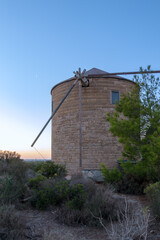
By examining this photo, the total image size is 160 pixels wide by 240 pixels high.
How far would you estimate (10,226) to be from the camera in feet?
15.8

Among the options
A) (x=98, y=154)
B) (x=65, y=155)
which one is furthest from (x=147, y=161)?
(x=65, y=155)

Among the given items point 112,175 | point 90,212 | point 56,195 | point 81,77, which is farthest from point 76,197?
point 81,77

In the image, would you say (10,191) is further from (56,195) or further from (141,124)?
(141,124)

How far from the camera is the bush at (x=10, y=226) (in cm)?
448

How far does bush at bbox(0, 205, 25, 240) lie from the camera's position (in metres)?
4.48

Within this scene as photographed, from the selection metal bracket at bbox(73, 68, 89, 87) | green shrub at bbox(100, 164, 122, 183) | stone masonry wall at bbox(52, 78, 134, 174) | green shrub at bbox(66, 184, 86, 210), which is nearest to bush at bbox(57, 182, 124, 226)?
green shrub at bbox(66, 184, 86, 210)

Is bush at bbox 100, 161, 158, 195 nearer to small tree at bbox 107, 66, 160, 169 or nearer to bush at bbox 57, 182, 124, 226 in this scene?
small tree at bbox 107, 66, 160, 169

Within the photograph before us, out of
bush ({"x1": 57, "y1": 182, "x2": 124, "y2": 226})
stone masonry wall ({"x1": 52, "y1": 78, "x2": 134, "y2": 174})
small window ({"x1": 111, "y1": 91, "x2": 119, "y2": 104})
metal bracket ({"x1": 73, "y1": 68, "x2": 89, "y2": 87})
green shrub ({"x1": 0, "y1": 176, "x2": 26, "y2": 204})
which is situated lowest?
bush ({"x1": 57, "y1": 182, "x2": 124, "y2": 226})

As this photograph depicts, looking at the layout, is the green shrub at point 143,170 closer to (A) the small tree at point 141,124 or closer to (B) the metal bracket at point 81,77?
(A) the small tree at point 141,124

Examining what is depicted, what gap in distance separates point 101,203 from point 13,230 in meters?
2.42

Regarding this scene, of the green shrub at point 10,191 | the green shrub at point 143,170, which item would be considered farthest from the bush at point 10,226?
the green shrub at point 143,170

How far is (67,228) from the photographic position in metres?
5.43

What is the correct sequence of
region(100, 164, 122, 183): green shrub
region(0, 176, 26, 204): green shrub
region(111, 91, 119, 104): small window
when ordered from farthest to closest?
region(111, 91, 119, 104): small window, region(100, 164, 122, 183): green shrub, region(0, 176, 26, 204): green shrub

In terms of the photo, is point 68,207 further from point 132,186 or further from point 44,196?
point 132,186
